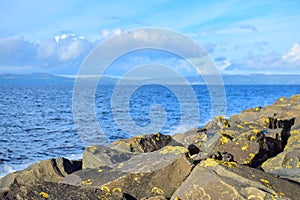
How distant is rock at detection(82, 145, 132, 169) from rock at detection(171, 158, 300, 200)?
303cm

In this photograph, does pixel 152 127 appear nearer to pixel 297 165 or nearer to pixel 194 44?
pixel 194 44

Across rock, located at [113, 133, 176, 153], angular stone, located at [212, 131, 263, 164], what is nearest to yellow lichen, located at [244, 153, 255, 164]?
angular stone, located at [212, 131, 263, 164]

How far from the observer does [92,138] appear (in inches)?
1008

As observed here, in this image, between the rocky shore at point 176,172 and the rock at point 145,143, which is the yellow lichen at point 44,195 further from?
the rock at point 145,143

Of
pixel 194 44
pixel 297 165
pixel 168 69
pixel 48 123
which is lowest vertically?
pixel 48 123

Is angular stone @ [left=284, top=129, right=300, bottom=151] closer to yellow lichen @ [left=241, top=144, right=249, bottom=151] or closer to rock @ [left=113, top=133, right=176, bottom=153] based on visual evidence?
yellow lichen @ [left=241, top=144, right=249, bottom=151]

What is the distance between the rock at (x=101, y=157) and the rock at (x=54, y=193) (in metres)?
2.33

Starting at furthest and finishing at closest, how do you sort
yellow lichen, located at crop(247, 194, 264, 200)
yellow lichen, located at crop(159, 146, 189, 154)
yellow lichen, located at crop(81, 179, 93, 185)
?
yellow lichen, located at crop(159, 146, 189, 154)
yellow lichen, located at crop(81, 179, 93, 185)
yellow lichen, located at crop(247, 194, 264, 200)

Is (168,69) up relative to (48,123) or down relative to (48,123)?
up

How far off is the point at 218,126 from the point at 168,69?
3.33 m

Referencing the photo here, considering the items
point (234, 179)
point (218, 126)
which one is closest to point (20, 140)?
point (218, 126)

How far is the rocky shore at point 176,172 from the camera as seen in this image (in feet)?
20.9

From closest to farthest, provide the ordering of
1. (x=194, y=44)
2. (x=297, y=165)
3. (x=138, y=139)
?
1. (x=297, y=165)
2. (x=138, y=139)
3. (x=194, y=44)

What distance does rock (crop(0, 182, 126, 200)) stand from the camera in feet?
20.7
